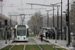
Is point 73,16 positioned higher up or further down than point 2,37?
higher up

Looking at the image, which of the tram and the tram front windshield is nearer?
the tram

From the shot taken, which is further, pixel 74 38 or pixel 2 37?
pixel 2 37

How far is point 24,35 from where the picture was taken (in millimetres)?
39062

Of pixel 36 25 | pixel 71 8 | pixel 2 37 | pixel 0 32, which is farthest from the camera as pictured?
pixel 36 25

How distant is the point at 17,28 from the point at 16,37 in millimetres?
1602

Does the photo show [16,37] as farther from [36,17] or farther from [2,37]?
[36,17]

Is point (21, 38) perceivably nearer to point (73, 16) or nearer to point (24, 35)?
point (24, 35)

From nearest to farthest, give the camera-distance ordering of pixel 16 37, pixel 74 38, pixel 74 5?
pixel 74 38 < pixel 16 37 < pixel 74 5

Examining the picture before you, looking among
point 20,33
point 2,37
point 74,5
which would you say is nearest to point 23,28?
point 20,33

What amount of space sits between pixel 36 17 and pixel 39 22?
102 inches

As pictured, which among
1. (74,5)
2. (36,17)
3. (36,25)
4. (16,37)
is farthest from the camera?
(36,17)

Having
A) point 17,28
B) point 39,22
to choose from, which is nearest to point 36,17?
point 39,22

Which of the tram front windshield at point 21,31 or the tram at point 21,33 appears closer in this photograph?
the tram at point 21,33

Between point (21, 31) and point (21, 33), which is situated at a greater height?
point (21, 31)
